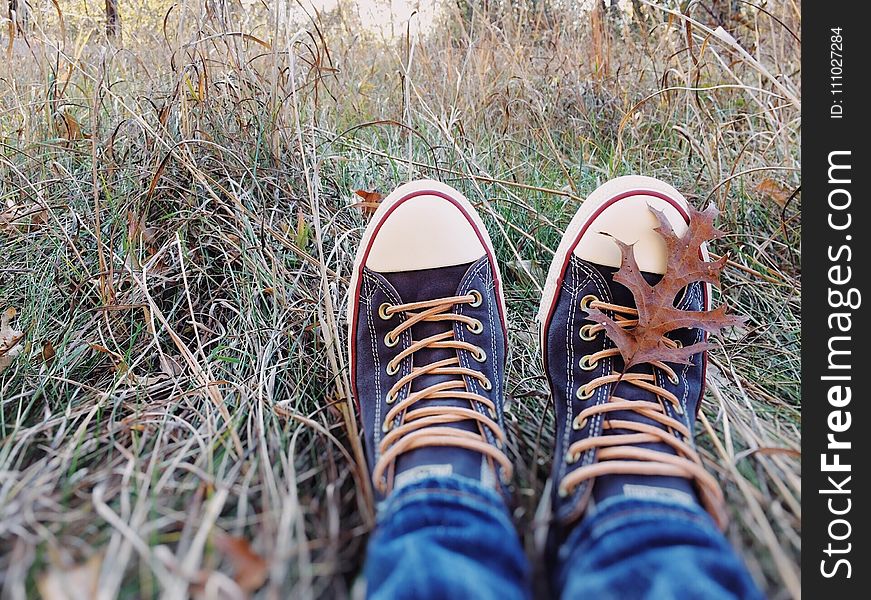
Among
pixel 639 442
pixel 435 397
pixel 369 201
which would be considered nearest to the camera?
pixel 639 442

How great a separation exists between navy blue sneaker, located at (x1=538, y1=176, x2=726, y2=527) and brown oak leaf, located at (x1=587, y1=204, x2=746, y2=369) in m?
0.03

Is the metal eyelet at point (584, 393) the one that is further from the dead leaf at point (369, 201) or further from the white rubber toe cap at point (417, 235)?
the dead leaf at point (369, 201)

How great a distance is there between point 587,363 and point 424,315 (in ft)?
0.93

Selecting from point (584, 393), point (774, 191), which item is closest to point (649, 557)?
point (584, 393)

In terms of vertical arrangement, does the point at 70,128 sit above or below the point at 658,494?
above

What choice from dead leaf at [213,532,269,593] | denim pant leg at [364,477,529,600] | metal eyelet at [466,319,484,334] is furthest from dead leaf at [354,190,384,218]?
dead leaf at [213,532,269,593]

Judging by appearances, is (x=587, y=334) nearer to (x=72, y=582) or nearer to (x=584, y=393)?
(x=584, y=393)

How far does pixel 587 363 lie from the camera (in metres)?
0.97

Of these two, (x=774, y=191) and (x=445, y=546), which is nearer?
(x=445, y=546)

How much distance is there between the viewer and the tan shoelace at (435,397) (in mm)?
760

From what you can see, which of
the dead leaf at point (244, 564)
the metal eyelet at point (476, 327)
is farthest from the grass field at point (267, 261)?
the metal eyelet at point (476, 327)

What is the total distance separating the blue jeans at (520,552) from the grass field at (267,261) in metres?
0.06

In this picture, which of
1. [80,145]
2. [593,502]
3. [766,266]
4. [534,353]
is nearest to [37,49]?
[80,145]
